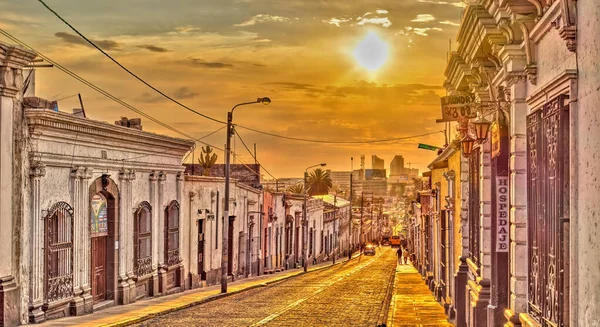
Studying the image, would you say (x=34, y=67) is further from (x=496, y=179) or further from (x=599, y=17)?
(x=599, y=17)

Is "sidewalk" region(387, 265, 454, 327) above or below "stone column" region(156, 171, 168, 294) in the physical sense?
below

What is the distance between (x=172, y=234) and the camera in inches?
1228

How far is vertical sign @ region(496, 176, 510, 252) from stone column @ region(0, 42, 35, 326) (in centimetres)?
1106

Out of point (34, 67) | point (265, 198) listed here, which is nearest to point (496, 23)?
point (34, 67)

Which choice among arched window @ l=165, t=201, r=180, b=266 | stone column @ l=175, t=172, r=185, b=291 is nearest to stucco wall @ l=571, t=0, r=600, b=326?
arched window @ l=165, t=201, r=180, b=266

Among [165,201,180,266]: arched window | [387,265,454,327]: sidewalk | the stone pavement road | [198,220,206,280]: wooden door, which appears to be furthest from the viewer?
[198,220,206,280]: wooden door

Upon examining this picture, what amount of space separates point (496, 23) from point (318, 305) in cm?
1517

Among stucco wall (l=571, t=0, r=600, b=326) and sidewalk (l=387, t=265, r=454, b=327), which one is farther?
sidewalk (l=387, t=265, r=454, b=327)

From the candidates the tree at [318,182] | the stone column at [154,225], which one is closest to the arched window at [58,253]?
the stone column at [154,225]

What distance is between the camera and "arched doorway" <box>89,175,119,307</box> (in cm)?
2398

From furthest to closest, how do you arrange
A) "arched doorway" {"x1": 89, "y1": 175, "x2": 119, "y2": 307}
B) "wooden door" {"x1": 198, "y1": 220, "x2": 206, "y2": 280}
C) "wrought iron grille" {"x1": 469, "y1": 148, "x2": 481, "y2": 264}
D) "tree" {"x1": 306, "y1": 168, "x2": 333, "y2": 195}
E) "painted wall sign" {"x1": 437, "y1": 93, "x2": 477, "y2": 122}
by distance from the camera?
"tree" {"x1": 306, "y1": 168, "x2": 333, "y2": 195}
"wooden door" {"x1": 198, "y1": 220, "x2": 206, "y2": 280}
"arched doorway" {"x1": 89, "y1": 175, "x2": 119, "y2": 307}
"painted wall sign" {"x1": 437, "y1": 93, "x2": 477, "y2": 122}
"wrought iron grille" {"x1": 469, "y1": 148, "x2": 481, "y2": 264}

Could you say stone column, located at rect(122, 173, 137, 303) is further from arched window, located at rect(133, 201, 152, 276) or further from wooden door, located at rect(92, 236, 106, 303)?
wooden door, located at rect(92, 236, 106, 303)

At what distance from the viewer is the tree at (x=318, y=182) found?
11269cm

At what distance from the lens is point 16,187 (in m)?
18.9
